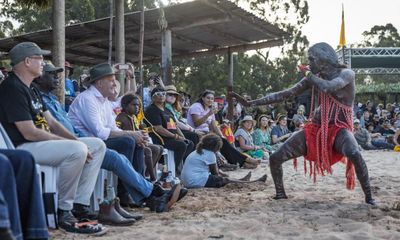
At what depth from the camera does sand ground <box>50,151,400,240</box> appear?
3783 mm

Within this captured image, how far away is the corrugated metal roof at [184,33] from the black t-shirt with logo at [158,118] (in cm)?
358

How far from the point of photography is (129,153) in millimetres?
5035

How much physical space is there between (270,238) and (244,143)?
6.75 m

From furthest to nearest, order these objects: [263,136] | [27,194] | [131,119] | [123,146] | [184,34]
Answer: [184,34] < [263,136] < [131,119] < [123,146] < [27,194]

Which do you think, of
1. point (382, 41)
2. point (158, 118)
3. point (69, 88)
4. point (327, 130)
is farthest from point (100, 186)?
point (382, 41)

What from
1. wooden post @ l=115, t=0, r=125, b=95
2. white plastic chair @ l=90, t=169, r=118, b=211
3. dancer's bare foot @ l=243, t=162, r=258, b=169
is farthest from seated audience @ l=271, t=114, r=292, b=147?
white plastic chair @ l=90, t=169, r=118, b=211

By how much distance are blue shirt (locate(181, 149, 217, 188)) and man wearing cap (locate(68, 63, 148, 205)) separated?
4.82ft

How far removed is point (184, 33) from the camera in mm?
12727

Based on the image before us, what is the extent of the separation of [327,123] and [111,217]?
2605 millimetres

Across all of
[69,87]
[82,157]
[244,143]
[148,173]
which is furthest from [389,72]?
[82,157]

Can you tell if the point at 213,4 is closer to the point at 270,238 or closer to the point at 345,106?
the point at 345,106

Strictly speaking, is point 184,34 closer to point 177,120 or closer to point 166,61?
point 166,61

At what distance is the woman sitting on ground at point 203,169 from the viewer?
649cm

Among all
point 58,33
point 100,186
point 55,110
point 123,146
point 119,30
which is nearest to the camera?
point 55,110
